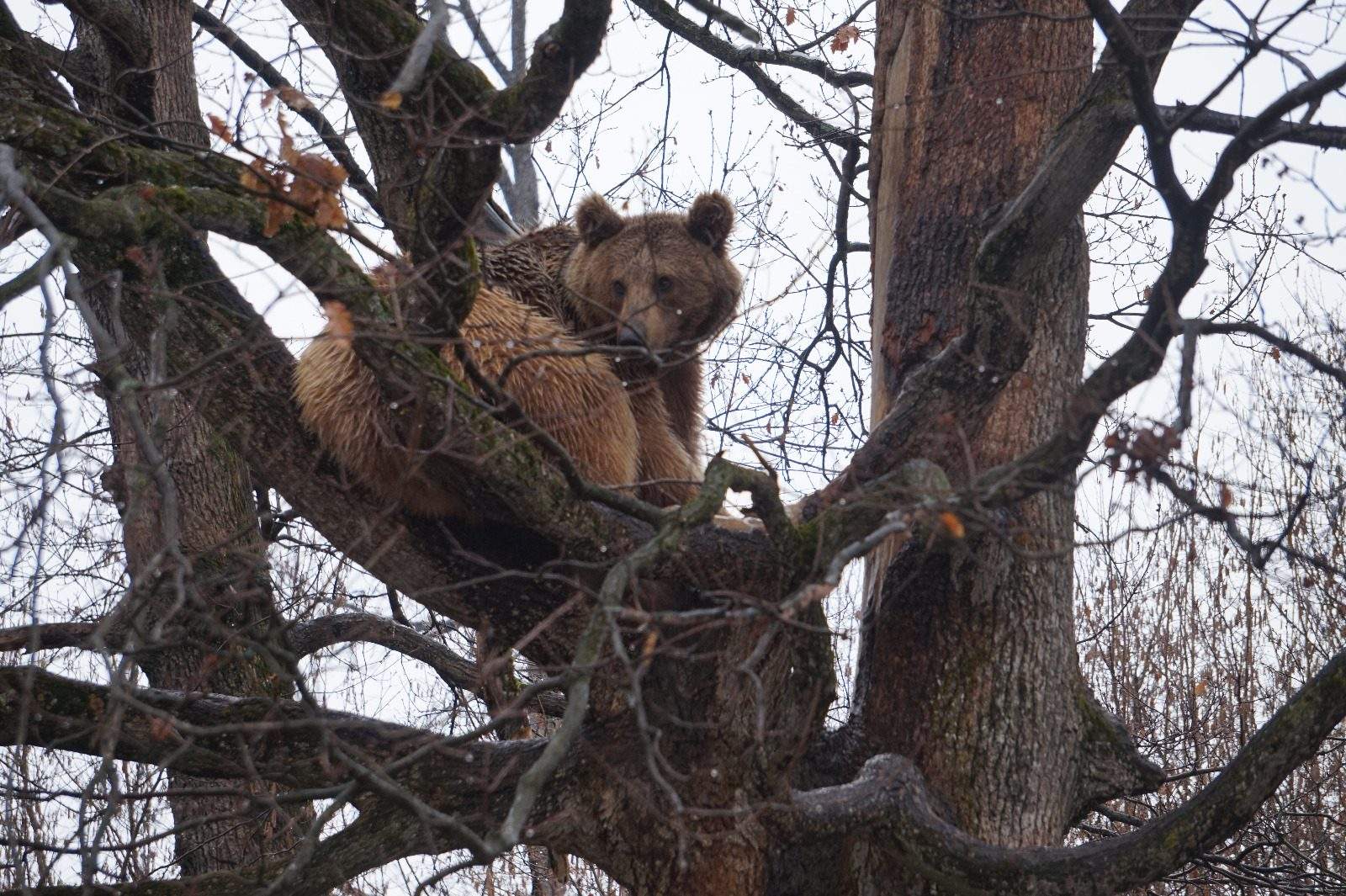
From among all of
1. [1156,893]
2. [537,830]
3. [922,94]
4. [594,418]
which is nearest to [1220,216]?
[922,94]

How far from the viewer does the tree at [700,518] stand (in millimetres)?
3178

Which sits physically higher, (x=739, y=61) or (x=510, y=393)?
(x=739, y=61)

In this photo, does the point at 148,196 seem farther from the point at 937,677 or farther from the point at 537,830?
the point at 937,677

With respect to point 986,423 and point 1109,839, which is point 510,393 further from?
point 1109,839

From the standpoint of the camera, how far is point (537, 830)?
13.8 feet

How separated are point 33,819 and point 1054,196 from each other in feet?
17.9

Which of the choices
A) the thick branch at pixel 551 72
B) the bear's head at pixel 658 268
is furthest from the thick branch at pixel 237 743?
the bear's head at pixel 658 268

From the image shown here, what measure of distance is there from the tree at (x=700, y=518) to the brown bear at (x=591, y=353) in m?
Answer: 0.15

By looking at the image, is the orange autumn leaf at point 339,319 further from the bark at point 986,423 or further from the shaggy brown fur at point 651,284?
the shaggy brown fur at point 651,284

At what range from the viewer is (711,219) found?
6.85 m

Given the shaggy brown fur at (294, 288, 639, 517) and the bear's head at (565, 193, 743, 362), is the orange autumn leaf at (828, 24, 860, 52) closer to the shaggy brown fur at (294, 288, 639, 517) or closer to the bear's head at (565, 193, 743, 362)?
the bear's head at (565, 193, 743, 362)

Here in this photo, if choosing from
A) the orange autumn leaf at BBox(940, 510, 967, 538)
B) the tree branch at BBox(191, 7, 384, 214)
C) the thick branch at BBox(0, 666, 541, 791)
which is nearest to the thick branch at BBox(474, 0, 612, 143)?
the tree branch at BBox(191, 7, 384, 214)

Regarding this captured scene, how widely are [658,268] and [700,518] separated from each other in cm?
336

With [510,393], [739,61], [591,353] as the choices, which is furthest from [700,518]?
[739,61]
